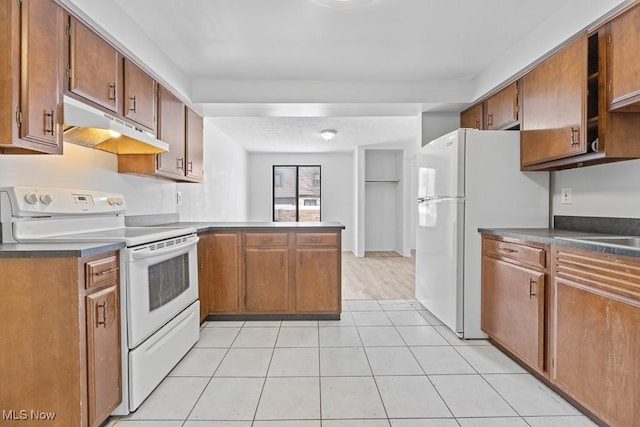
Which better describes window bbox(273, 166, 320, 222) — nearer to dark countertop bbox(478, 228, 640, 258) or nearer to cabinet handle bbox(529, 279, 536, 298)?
dark countertop bbox(478, 228, 640, 258)

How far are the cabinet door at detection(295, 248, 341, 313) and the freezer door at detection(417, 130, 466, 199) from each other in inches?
41.2

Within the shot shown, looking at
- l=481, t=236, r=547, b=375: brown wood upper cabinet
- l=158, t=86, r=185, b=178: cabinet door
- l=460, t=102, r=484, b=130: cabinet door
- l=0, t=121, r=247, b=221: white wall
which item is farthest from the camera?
l=460, t=102, r=484, b=130: cabinet door

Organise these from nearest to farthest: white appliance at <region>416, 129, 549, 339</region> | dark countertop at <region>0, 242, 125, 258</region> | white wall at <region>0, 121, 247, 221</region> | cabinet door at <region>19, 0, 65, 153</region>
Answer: dark countertop at <region>0, 242, 125, 258</region>
cabinet door at <region>19, 0, 65, 153</region>
white wall at <region>0, 121, 247, 221</region>
white appliance at <region>416, 129, 549, 339</region>

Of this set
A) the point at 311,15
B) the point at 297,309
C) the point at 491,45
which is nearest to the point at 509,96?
the point at 491,45

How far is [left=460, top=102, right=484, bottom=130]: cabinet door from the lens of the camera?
3.23 m

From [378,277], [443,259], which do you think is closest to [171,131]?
[443,259]

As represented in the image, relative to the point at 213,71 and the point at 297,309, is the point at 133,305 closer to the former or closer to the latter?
the point at 297,309

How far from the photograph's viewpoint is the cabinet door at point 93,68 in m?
1.76

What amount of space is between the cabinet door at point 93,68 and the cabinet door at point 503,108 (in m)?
2.86

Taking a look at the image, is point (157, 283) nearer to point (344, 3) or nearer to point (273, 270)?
point (273, 270)

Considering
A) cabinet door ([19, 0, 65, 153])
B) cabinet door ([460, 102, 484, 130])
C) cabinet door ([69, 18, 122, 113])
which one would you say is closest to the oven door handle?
cabinet door ([19, 0, 65, 153])

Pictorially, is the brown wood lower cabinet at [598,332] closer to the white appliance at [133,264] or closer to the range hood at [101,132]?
the white appliance at [133,264]

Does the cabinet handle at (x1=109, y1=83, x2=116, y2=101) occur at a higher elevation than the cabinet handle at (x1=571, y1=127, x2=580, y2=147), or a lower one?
higher

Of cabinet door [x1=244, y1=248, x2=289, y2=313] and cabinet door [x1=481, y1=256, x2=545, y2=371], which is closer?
cabinet door [x1=481, y1=256, x2=545, y2=371]
